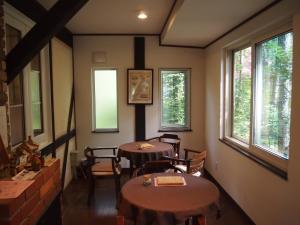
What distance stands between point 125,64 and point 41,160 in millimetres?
3011

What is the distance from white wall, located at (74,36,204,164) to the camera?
4.88m

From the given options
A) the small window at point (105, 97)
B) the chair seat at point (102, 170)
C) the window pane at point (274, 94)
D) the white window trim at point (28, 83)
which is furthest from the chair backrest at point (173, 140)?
the white window trim at point (28, 83)

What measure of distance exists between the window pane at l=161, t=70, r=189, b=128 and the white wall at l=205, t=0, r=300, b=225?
0.55 meters

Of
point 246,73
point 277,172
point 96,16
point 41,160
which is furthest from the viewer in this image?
point 96,16

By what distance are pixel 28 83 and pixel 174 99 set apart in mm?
2818

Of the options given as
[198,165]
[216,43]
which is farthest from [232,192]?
[216,43]

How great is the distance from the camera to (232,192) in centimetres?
357

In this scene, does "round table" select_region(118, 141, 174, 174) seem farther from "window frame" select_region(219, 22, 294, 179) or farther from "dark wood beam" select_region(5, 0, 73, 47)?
"dark wood beam" select_region(5, 0, 73, 47)

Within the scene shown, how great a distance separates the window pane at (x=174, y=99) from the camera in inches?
202

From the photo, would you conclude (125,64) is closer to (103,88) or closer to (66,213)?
(103,88)

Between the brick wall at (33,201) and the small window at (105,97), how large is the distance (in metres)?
2.60

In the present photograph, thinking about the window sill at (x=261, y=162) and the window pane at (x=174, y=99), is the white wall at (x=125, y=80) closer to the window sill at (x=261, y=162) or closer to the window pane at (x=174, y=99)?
the window pane at (x=174, y=99)

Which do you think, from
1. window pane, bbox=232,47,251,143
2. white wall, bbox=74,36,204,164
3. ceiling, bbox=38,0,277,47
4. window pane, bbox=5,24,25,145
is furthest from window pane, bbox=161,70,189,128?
window pane, bbox=5,24,25,145

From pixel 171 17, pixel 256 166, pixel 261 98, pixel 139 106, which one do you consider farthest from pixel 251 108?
pixel 139 106
